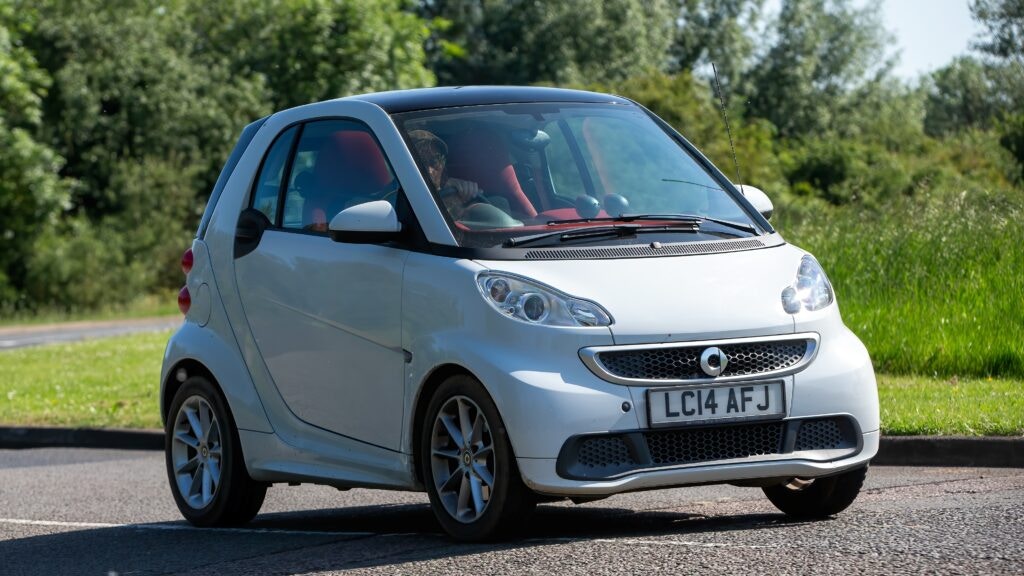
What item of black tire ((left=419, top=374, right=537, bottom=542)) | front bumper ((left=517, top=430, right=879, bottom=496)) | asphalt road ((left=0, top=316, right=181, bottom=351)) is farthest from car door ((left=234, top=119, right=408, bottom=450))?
asphalt road ((left=0, top=316, right=181, bottom=351))

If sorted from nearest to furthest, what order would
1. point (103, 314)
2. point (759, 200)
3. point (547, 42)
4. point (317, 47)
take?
point (759, 200)
point (103, 314)
point (317, 47)
point (547, 42)

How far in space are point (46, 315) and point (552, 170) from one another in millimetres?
32007

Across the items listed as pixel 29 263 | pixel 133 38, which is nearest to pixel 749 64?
pixel 133 38

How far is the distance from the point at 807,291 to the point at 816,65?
71.6m

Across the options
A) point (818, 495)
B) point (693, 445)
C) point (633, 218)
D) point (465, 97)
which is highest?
point (465, 97)

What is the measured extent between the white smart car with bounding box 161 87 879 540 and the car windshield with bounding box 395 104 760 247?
0.01 metres

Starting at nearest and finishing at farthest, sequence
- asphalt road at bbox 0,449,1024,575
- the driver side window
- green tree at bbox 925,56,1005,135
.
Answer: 1. asphalt road at bbox 0,449,1024,575
2. the driver side window
3. green tree at bbox 925,56,1005,135

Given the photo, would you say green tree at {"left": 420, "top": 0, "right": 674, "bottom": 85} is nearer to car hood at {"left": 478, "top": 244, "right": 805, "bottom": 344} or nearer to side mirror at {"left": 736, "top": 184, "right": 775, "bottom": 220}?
side mirror at {"left": 736, "top": 184, "right": 775, "bottom": 220}

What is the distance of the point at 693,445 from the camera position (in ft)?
19.7

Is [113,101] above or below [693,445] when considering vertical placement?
below

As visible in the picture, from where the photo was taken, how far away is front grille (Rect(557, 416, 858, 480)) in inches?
231

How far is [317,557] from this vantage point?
6.39 meters

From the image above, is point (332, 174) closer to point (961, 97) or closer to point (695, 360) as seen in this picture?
point (695, 360)

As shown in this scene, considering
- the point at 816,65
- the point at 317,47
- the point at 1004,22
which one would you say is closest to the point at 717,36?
the point at 816,65
